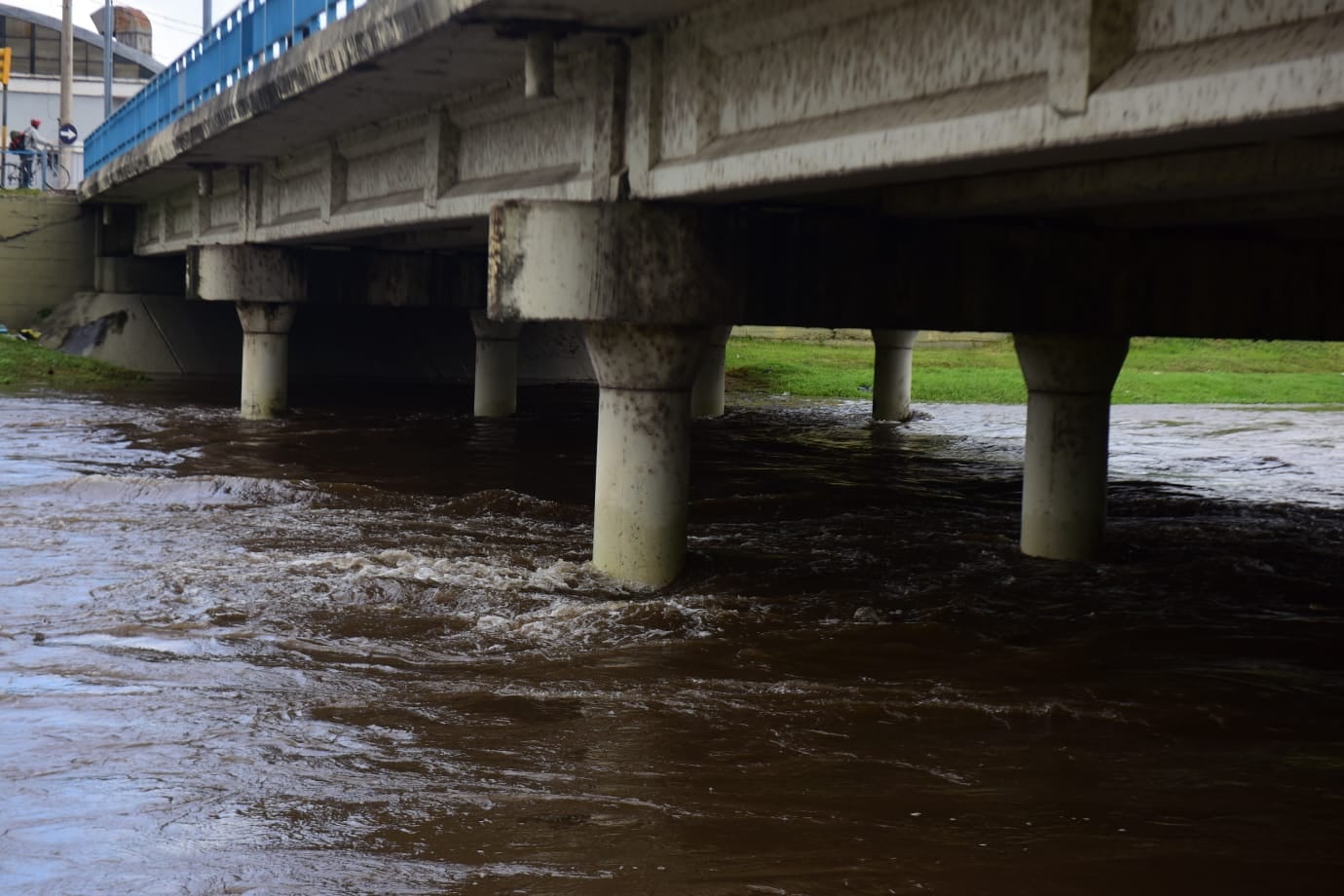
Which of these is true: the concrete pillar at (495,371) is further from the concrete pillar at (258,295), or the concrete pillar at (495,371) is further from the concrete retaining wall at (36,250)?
the concrete retaining wall at (36,250)

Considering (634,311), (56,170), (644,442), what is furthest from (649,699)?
(56,170)

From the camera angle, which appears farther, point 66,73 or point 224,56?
point 66,73

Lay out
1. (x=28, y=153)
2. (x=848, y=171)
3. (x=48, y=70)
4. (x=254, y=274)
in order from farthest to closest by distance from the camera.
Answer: (x=48, y=70)
(x=28, y=153)
(x=254, y=274)
(x=848, y=171)

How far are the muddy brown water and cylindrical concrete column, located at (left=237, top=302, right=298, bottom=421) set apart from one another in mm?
8475

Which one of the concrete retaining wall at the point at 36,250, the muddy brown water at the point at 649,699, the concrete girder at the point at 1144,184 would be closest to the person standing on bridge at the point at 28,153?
the concrete retaining wall at the point at 36,250

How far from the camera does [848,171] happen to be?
7.82 metres

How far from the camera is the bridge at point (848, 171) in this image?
624 cm

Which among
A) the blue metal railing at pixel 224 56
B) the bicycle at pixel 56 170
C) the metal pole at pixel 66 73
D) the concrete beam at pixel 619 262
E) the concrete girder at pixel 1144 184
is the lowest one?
the concrete beam at pixel 619 262

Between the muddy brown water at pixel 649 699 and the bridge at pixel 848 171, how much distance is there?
1.59 m

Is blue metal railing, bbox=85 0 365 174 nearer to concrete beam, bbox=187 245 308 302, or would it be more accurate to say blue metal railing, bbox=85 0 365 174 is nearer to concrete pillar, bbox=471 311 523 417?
concrete beam, bbox=187 245 308 302

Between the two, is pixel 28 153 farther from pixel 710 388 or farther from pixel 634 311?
pixel 634 311

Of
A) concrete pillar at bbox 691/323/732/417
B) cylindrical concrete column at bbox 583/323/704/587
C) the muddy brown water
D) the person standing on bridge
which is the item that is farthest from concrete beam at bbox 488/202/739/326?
the person standing on bridge

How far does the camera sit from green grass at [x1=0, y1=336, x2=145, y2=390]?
3008 cm

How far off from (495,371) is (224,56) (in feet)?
31.5
